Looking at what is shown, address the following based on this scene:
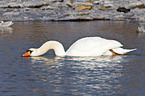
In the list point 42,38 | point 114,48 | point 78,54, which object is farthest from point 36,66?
point 42,38

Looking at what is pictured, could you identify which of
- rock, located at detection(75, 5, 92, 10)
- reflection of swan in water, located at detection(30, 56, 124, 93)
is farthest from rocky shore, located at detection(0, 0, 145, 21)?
reflection of swan in water, located at detection(30, 56, 124, 93)

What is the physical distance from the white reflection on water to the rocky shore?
27.7 meters

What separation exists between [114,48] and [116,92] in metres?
7.07

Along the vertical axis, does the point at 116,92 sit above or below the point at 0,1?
below

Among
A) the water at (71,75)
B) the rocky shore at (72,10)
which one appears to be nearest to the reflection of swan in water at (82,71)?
the water at (71,75)

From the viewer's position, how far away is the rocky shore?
4688 cm

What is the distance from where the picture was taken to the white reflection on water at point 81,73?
41.3ft

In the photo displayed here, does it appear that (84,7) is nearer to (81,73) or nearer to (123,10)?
→ (123,10)

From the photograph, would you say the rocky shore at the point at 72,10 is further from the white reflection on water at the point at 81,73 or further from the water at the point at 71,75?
the white reflection on water at the point at 81,73

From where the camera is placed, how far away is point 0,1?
198 feet

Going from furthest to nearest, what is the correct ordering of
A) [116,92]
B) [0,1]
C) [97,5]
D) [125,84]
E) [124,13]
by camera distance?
[0,1] → [97,5] → [124,13] → [125,84] → [116,92]

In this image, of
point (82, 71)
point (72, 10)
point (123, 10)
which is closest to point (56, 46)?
point (82, 71)

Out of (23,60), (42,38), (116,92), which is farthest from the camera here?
(42,38)

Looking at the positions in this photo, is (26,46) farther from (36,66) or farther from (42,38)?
(36,66)
